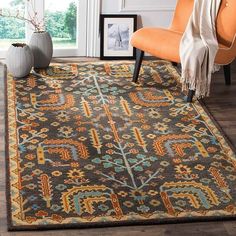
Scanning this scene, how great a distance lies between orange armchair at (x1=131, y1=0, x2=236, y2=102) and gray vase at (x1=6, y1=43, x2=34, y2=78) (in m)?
0.79

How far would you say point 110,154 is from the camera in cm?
379

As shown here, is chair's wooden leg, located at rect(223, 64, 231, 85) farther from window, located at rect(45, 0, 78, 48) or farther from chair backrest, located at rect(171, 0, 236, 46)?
window, located at rect(45, 0, 78, 48)

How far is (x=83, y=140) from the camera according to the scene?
155 inches

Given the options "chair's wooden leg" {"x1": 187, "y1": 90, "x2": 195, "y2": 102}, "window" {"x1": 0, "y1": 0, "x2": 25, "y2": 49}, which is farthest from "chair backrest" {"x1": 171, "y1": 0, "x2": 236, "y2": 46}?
"window" {"x1": 0, "y1": 0, "x2": 25, "y2": 49}

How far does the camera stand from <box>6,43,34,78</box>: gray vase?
477 centimetres

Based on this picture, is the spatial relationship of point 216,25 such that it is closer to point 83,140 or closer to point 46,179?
point 83,140

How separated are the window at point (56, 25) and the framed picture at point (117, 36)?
6.7 inches

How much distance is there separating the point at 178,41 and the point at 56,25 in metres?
1.19

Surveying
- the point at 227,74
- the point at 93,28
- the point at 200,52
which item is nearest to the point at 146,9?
the point at 93,28

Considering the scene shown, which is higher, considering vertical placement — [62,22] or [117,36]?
[62,22]

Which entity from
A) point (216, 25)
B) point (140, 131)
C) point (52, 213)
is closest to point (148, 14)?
point (216, 25)

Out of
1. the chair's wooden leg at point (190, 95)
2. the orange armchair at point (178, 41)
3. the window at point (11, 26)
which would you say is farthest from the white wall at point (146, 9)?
the chair's wooden leg at point (190, 95)

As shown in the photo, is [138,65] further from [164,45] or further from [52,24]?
[52,24]

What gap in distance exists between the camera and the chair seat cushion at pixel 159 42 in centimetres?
457
